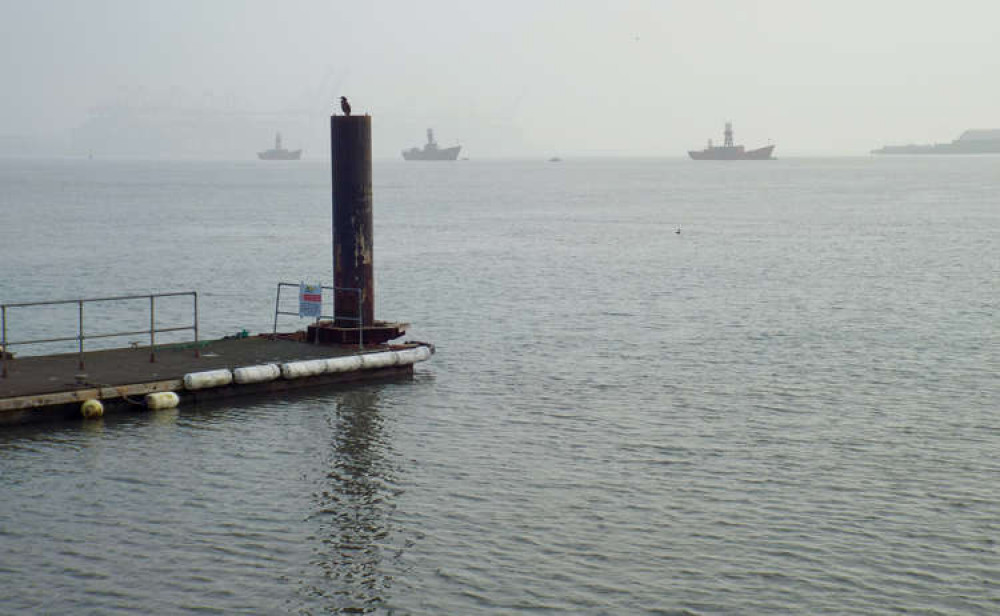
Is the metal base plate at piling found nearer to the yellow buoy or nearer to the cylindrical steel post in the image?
the cylindrical steel post

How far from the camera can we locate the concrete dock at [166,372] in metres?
23.6

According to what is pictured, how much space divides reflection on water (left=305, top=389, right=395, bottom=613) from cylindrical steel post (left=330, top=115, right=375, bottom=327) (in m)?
3.61

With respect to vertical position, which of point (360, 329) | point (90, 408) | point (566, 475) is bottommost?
point (566, 475)

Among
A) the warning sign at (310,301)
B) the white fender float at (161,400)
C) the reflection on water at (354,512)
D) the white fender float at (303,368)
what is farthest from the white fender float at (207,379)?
the warning sign at (310,301)

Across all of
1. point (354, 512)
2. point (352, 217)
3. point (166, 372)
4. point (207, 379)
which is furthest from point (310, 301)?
point (354, 512)

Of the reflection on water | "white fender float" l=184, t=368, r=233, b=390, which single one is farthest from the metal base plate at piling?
"white fender float" l=184, t=368, r=233, b=390

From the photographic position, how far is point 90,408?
23.7 m

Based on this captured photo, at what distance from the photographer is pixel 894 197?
153 meters

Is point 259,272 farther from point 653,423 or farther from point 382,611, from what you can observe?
point 382,611

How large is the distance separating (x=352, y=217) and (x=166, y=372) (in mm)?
6149

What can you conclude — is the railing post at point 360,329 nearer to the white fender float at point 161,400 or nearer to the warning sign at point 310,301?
the warning sign at point 310,301

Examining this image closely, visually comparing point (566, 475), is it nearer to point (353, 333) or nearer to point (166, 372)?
point (166, 372)

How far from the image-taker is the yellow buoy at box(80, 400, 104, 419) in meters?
23.7

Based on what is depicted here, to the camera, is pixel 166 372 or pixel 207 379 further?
pixel 166 372
